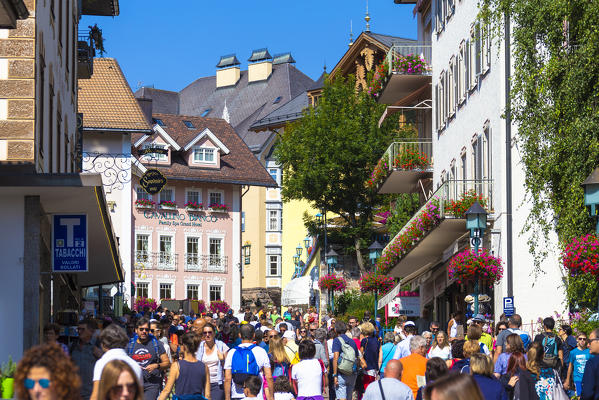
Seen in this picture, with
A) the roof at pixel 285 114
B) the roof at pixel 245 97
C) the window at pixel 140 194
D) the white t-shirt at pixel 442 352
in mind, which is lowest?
the white t-shirt at pixel 442 352

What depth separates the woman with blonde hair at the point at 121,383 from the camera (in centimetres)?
716

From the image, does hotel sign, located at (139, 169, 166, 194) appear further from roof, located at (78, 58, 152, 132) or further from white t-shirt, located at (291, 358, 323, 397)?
white t-shirt, located at (291, 358, 323, 397)

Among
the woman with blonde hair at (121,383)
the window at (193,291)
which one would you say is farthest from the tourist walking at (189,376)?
the window at (193,291)

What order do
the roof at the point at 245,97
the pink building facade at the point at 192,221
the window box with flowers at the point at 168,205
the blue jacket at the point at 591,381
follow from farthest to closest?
the roof at the point at 245,97
the window box with flowers at the point at 168,205
the pink building facade at the point at 192,221
the blue jacket at the point at 591,381

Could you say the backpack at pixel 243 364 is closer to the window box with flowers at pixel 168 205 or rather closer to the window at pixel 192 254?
the window box with flowers at pixel 168 205

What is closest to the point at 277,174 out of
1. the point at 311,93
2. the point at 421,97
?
the point at 311,93

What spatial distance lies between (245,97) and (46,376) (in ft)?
360

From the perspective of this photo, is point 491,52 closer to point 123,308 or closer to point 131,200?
point 123,308

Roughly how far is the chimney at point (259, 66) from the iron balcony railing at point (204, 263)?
47173 millimetres

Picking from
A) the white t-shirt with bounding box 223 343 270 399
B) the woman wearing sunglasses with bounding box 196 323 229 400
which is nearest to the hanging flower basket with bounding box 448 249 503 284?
the woman wearing sunglasses with bounding box 196 323 229 400

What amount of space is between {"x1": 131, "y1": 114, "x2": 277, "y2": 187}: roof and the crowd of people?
49101mm

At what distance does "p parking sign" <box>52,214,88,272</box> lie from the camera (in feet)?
57.8

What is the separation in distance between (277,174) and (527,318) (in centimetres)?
6904

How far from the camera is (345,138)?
6175cm
